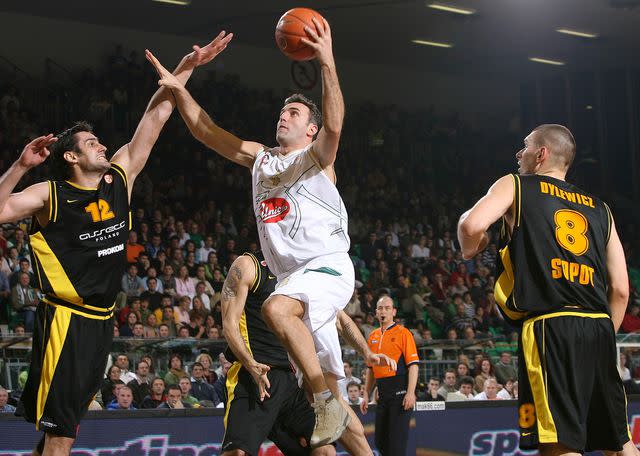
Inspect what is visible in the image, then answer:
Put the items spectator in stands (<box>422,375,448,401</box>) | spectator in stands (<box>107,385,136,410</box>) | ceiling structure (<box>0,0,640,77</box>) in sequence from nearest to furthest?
spectator in stands (<box>107,385,136,410</box>) → spectator in stands (<box>422,375,448,401</box>) → ceiling structure (<box>0,0,640,77</box>)

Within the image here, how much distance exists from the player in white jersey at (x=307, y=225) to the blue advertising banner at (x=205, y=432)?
3.24m

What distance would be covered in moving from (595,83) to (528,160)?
73.8 feet

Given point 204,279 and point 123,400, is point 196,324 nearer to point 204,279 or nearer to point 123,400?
point 204,279

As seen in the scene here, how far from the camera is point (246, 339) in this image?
6.65 meters

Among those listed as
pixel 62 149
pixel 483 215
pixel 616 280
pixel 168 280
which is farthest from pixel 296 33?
pixel 168 280

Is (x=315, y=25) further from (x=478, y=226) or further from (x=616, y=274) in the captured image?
(x=616, y=274)

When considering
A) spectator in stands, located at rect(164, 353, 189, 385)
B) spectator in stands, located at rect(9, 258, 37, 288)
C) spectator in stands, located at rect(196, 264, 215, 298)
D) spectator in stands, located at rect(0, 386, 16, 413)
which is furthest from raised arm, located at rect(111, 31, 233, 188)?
spectator in stands, located at rect(196, 264, 215, 298)

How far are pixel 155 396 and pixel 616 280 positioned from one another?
5.98 metres

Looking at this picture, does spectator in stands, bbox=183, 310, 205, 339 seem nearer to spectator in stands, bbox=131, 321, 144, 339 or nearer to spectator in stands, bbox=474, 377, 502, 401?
spectator in stands, bbox=131, 321, 144, 339

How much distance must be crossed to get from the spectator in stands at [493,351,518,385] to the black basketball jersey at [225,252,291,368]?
261 inches

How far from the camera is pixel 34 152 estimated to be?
547 cm

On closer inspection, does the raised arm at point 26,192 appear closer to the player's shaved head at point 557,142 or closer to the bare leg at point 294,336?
the bare leg at point 294,336

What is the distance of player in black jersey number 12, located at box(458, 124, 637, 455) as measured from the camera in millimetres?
4820

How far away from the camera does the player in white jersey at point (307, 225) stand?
539 cm
